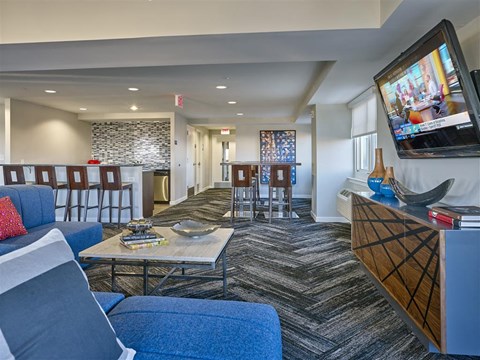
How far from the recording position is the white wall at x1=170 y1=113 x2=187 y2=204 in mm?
7402

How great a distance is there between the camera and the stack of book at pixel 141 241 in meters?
2.05

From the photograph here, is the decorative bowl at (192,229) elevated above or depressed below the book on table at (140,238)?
above

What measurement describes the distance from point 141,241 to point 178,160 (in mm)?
5746

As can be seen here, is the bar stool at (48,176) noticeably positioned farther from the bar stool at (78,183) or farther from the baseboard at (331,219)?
the baseboard at (331,219)

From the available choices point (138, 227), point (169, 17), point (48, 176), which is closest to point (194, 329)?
point (138, 227)

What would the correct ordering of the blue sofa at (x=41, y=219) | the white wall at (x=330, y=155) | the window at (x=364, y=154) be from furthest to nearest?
the white wall at (x=330, y=155) → the window at (x=364, y=154) → the blue sofa at (x=41, y=219)

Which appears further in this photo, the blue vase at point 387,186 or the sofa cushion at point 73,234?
the blue vase at point 387,186

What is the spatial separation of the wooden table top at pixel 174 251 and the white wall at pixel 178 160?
5233 millimetres

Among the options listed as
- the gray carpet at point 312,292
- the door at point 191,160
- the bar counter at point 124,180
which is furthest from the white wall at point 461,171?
the door at point 191,160

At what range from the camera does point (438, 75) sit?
1.88m

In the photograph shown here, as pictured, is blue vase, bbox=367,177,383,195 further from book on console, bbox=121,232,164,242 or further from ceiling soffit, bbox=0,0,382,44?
book on console, bbox=121,232,164,242

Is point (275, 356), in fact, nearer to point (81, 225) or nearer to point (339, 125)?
point (81, 225)

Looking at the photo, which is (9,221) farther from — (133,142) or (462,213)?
(133,142)

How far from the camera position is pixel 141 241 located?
2.10 m
